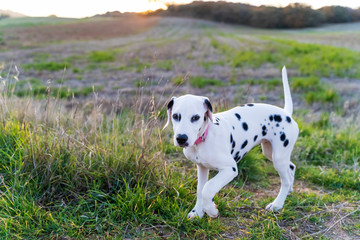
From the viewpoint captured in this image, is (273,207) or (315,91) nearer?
(273,207)

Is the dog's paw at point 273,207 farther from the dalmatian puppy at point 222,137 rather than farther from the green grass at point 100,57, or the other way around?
the green grass at point 100,57

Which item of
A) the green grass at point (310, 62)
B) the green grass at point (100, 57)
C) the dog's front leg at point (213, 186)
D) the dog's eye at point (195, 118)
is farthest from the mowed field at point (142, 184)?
the green grass at point (100, 57)

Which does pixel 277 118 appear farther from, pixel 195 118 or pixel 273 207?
pixel 195 118

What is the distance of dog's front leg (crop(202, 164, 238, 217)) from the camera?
304 cm

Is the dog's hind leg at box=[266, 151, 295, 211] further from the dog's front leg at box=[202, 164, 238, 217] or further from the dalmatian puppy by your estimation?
the dog's front leg at box=[202, 164, 238, 217]

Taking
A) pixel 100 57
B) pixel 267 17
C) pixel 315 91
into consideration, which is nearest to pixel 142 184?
pixel 315 91

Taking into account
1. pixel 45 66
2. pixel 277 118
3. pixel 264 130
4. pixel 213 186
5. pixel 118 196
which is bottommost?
pixel 118 196

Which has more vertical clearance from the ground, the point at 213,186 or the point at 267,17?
the point at 267,17

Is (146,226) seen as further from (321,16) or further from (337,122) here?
(321,16)

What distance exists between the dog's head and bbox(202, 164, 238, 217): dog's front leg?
0.46 m

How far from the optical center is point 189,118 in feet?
9.32

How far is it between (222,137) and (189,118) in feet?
1.71

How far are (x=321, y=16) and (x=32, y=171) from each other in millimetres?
41477

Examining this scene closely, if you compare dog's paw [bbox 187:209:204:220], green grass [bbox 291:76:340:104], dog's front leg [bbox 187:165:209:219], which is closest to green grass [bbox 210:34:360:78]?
green grass [bbox 291:76:340:104]
